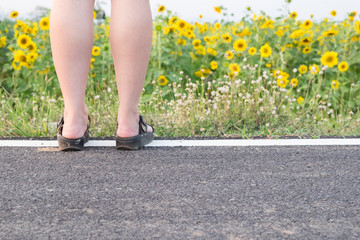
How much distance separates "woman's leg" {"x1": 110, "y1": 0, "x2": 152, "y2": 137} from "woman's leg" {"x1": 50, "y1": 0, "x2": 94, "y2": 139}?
0.44 ft

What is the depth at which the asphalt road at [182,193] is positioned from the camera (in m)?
1.67

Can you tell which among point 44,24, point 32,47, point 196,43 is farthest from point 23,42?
point 196,43

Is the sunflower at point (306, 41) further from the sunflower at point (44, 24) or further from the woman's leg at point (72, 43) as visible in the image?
the woman's leg at point (72, 43)

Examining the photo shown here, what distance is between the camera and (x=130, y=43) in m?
2.43

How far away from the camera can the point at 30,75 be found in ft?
15.5

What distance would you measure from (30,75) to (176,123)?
7.01 ft

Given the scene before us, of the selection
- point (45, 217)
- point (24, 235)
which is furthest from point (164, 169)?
point (24, 235)

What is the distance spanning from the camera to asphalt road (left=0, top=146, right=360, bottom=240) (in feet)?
5.47

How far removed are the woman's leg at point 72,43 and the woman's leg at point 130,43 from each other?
0.44ft

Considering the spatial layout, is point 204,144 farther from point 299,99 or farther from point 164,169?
point 299,99

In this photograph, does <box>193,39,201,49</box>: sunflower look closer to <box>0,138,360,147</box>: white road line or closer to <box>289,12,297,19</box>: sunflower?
<box>289,12,297,19</box>: sunflower

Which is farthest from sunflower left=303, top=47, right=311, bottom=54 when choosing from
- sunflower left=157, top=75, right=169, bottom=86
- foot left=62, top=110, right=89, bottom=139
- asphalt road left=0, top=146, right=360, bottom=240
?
foot left=62, top=110, right=89, bottom=139

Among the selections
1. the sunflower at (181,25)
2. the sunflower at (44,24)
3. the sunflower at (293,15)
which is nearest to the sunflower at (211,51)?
the sunflower at (181,25)

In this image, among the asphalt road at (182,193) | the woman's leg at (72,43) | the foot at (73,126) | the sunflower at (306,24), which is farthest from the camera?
the sunflower at (306,24)
